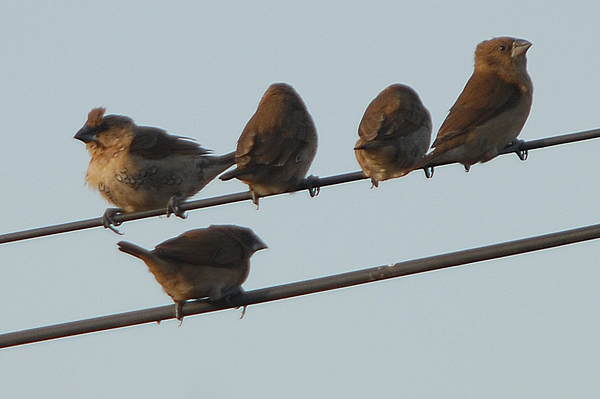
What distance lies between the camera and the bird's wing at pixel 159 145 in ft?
31.4

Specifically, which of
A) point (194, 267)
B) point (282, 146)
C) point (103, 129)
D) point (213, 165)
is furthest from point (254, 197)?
point (103, 129)

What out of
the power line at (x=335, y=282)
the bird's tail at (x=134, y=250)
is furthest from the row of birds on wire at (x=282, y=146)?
the power line at (x=335, y=282)

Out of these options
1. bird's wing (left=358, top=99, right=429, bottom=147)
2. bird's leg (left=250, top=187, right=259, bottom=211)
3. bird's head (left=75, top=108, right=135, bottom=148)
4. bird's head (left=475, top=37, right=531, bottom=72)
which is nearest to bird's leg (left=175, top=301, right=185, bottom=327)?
bird's leg (left=250, top=187, right=259, bottom=211)

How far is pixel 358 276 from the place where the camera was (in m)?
5.82

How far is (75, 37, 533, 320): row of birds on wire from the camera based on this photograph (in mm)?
8836

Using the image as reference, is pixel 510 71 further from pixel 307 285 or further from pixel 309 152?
pixel 307 285

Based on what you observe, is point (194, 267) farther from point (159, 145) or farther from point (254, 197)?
point (159, 145)

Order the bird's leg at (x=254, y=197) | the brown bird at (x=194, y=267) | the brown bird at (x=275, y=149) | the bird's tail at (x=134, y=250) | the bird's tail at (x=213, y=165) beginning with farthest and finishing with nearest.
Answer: the bird's tail at (x=213, y=165), the brown bird at (x=275, y=149), the bird's leg at (x=254, y=197), the brown bird at (x=194, y=267), the bird's tail at (x=134, y=250)

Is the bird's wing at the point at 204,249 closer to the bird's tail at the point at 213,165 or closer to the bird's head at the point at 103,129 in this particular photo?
the bird's tail at the point at 213,165

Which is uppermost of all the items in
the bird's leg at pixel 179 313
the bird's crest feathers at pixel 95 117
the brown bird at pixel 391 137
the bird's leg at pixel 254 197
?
the bird's crest feathers at pixel 95 117

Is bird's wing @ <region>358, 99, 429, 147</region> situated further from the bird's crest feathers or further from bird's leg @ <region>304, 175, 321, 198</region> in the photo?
the bird's crest feathers

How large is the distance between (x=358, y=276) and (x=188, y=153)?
164 inches

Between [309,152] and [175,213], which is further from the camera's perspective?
→ [309,152]

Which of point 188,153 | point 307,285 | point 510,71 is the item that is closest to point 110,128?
point 188,153
